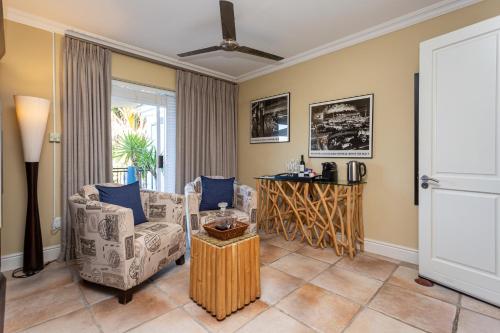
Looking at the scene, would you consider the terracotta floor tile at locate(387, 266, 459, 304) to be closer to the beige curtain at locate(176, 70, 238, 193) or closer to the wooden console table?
the wooden console table

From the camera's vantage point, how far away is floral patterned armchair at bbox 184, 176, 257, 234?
2.87 meters

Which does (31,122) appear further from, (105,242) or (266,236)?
(266,236)

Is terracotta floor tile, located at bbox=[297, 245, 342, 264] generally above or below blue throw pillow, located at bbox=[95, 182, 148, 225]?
below

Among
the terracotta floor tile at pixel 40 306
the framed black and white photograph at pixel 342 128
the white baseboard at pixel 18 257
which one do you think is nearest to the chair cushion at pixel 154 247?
the terracotta floor tile at pixel 40 306

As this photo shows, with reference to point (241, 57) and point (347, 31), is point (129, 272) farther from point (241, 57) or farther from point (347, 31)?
point (347, 31)

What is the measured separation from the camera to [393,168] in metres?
2.79

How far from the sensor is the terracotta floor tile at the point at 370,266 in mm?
2416

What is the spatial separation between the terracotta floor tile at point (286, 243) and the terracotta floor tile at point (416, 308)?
3.73ft

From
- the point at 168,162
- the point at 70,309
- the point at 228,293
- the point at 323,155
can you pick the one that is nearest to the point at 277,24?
the point at 323,155

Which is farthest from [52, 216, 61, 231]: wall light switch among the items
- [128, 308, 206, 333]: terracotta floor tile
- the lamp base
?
[128, 308, 206, 333]: terracotta floor tile

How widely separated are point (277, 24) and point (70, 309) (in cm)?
316

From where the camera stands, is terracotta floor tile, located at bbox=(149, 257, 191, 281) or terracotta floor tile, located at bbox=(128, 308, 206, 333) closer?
terracotta floor tile, located at bbox=(128, 308, 206, 333)

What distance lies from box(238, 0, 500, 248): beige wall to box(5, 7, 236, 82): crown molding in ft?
6.15

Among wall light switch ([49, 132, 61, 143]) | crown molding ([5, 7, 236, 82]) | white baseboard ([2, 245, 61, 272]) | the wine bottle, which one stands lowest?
white baseboard ([2, 245, 61, 272])
